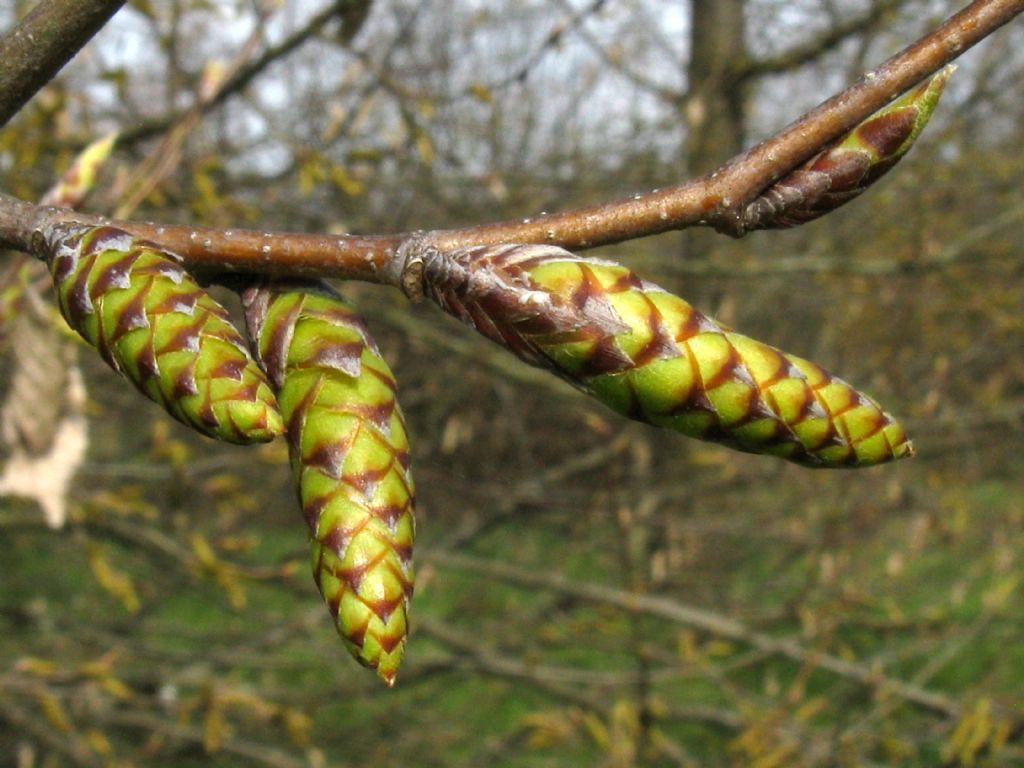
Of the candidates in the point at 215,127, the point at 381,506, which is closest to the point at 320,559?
the point at 381,506

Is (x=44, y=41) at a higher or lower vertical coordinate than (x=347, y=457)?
higher

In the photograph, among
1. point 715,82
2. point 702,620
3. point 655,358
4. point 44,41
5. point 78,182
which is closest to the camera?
point 655,358

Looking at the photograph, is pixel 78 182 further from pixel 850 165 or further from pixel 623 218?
pixel 850 165

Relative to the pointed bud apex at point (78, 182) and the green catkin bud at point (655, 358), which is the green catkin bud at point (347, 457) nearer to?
the green catkin bud at point (655, 358)

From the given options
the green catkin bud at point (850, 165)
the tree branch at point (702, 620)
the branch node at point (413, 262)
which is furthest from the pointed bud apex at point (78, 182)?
the tree branch at point (702, 620)

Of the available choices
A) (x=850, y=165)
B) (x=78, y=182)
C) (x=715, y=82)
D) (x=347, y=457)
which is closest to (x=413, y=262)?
(x=347, y=457)

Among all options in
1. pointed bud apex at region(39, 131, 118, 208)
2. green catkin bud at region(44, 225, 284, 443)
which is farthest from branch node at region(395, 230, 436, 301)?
pointed bud apex at region(39, 131, 118, 208)
